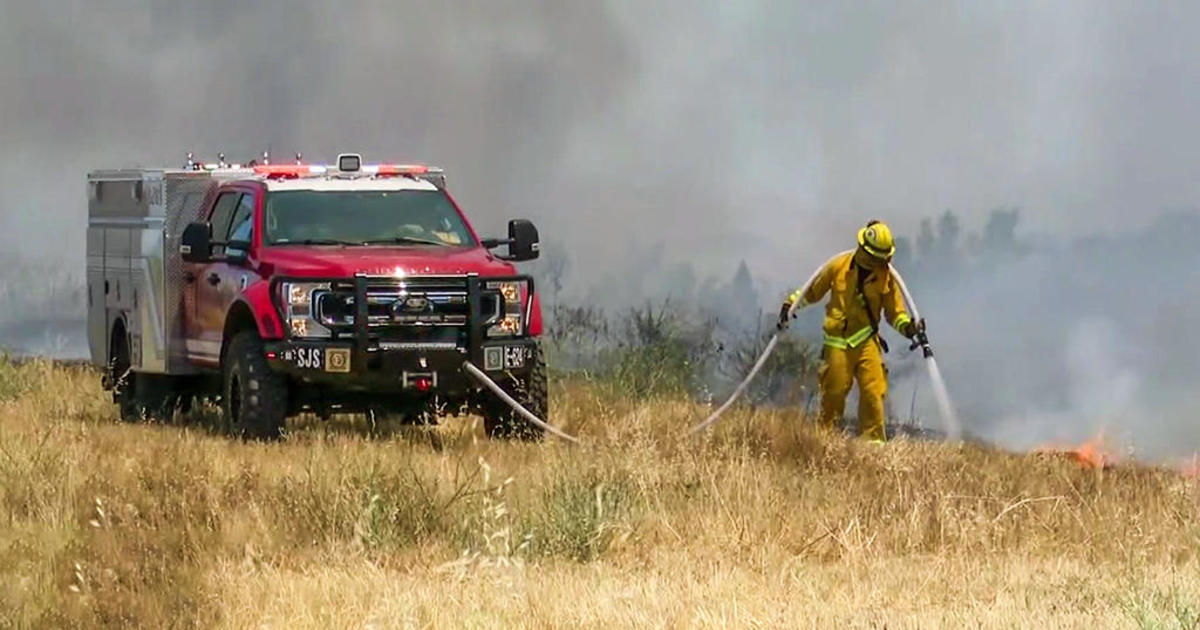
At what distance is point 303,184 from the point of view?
1798cm

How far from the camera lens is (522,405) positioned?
17.1 metres

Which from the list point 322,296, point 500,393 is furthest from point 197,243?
point 500,393

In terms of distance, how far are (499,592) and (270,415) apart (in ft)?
23.9

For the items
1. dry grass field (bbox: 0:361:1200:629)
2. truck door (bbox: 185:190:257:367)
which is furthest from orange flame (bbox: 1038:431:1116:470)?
truck door (bbox: 185:190:257:367)

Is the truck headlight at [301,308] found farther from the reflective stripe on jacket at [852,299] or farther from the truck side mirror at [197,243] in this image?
the reflective stripe on jacket at [852,299]

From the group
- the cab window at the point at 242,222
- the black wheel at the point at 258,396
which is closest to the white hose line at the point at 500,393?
the black wheel at the point at 258,396

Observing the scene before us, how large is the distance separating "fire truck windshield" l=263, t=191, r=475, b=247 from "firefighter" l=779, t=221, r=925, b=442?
2.64 meters

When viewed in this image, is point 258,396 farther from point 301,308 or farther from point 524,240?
point 524,240

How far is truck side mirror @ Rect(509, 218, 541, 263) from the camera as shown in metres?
17.7

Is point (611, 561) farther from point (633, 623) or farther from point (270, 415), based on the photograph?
point (270, 415)

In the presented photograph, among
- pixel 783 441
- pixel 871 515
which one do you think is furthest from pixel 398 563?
pixel 783 441

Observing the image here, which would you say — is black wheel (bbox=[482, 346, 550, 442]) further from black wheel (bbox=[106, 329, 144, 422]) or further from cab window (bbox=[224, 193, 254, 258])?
black wheel (bbox=[106, 329, 144, 422])

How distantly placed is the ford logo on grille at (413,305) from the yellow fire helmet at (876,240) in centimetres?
329

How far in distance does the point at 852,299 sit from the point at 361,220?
3701 mm
